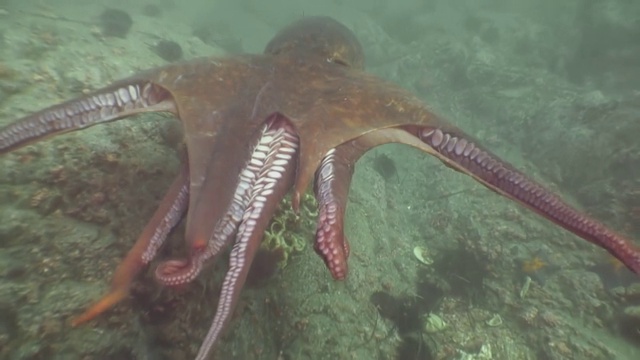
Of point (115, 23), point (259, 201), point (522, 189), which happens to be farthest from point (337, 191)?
point (115, 23)

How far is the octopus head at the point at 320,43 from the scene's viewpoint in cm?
442

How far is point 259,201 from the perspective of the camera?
209 centimetres

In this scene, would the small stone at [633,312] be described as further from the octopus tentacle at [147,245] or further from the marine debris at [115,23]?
the marine debris at [115,23]

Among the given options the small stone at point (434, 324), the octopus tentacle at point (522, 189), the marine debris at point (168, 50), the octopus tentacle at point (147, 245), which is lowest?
the small stone at point (434, 324)

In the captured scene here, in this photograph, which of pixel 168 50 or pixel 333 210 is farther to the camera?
pixel 168 50

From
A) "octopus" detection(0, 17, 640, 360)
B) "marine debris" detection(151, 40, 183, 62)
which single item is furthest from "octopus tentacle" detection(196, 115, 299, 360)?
"marine debris" detection(151, 40, 183, 62)

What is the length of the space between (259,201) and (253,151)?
35cm

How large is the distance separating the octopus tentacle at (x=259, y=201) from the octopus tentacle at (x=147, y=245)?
16.8 inches

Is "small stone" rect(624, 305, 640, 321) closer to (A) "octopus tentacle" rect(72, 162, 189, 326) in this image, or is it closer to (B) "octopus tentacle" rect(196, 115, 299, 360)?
(B) "octopus tentacle" rect(196, 115, 299, 360)

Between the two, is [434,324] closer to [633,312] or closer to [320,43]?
[633,312]

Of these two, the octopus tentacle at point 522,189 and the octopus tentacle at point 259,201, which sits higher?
the octopus tentacle at point 522,189

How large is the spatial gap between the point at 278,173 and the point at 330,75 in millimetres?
1112

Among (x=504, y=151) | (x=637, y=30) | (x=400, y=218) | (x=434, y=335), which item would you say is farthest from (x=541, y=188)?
(x=637, y=30)

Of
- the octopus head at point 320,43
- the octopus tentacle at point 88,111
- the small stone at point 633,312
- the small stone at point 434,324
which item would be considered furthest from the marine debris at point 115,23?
the small stone at point 633,312
